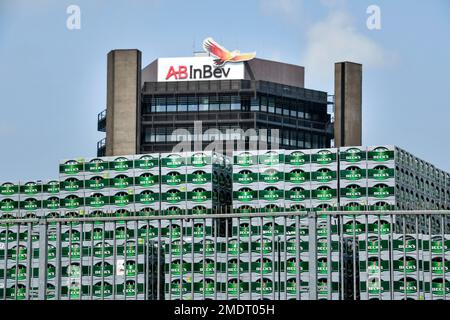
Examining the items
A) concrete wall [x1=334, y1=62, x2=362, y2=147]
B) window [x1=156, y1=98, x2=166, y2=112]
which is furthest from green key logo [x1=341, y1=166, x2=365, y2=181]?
window [x1=156, y1=98, x2=166, y2=112]

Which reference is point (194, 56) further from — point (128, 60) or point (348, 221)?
point (348, 221)

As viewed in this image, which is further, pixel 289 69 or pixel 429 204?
pixel 289 69

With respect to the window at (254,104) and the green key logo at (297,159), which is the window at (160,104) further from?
the green key logo at (297,159)

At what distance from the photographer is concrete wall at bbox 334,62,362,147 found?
86.0 meters

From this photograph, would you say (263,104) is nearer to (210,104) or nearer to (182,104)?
(210,104)

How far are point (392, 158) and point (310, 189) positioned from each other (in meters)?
2.51

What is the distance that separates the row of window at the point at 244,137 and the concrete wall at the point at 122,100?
4277 millimetres

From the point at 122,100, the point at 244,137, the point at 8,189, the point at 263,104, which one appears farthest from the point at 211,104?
the point at 8,189

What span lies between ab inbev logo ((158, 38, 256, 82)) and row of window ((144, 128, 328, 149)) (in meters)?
4.55

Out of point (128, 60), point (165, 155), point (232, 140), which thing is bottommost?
point (165, 155)

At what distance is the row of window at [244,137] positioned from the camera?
8969 centimetres

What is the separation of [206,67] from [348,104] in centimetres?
1284
